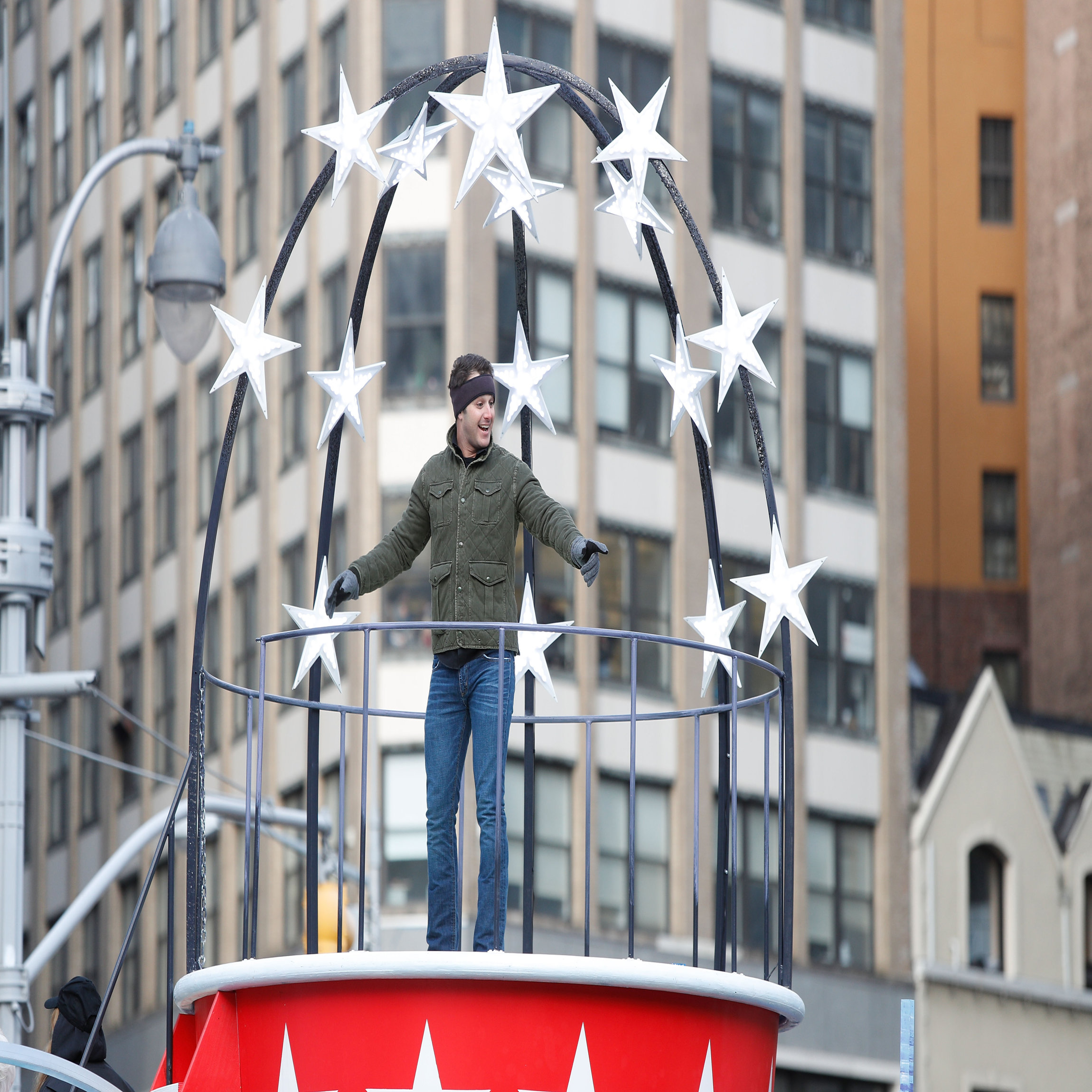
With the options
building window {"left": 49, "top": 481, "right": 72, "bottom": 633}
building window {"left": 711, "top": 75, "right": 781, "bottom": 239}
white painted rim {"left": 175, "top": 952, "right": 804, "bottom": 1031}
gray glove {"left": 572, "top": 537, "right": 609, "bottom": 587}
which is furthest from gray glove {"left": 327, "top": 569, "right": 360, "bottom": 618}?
building window {"left": 49, "top": 481, "right": 72, "bottom": 633}

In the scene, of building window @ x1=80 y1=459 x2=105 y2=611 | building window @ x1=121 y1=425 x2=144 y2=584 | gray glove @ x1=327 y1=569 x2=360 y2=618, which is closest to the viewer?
gray glove @ x1=327 y1=569 x2=360 y2=618

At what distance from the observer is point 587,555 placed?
10602 mm

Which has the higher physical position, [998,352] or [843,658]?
[998,352]

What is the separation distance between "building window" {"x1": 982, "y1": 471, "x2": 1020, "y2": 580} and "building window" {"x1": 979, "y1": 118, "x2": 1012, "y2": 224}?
19.0ft

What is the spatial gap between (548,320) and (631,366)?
6.02 ft

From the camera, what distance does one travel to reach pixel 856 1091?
140 feet

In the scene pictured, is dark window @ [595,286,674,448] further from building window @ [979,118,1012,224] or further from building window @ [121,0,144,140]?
building window @ [979,118,1012,224]

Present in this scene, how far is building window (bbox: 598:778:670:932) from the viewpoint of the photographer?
132ft

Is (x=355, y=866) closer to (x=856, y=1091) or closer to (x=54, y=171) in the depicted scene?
(x=856, y=1091)

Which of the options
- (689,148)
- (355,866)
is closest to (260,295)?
(355,866)

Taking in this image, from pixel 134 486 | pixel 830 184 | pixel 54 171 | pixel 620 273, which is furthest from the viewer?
pixel 54 171

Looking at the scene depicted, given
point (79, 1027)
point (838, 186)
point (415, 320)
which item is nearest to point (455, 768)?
point (79, 1027)

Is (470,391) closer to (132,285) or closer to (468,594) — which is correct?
(468,594)

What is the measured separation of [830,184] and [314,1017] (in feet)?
120
